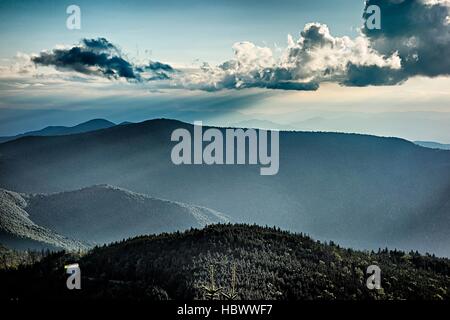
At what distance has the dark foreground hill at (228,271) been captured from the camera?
43.4 meters

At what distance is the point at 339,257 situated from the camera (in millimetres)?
63812

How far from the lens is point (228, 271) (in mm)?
50656

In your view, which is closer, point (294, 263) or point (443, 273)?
point (294, 263)

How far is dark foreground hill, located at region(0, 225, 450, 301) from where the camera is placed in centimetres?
4338
